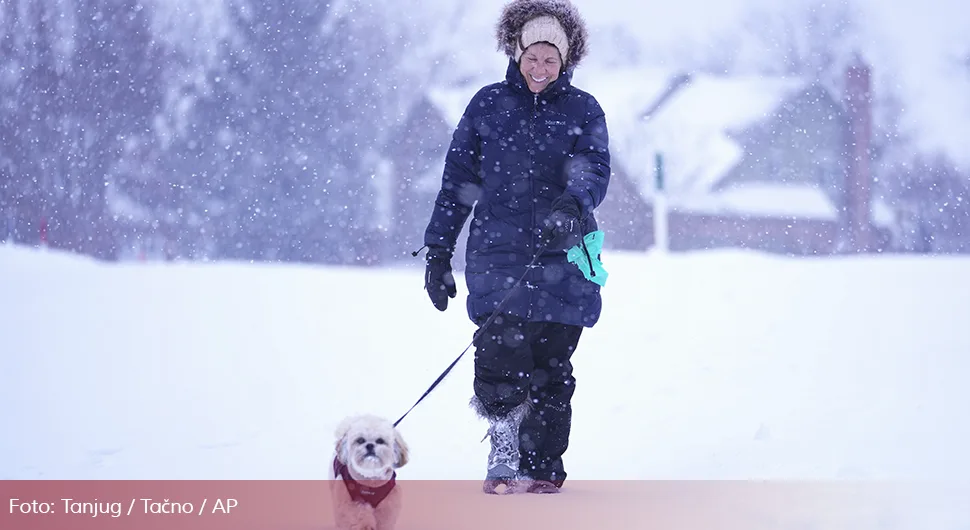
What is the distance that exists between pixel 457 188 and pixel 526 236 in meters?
0.40

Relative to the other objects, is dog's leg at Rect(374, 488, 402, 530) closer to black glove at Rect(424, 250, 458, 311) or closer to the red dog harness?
the red dog harness

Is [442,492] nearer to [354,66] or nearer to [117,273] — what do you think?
[117,273]

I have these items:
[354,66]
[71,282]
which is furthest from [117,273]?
[354,66]

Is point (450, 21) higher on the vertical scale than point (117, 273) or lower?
higher

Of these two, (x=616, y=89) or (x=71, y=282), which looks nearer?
(x=71, y=282)

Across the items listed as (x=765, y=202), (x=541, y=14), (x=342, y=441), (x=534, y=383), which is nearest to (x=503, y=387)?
(x=534, y=383)

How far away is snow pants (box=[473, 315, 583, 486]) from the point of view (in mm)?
4289

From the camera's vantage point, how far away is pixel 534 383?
4.43m

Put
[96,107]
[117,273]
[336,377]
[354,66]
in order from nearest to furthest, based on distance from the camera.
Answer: [336,377] → [117,273] → [96,107] → [354,66]

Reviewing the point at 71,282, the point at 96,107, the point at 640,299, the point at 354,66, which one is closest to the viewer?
the point at 640,299

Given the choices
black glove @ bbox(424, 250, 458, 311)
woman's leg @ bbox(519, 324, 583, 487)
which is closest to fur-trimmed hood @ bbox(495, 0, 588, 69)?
black glove @ bbox(424, 250, 458, 311)

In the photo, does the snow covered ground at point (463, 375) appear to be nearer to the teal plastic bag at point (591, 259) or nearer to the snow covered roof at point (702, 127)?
the teal plastic bag at point (591, 259)

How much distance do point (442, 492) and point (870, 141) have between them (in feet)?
121

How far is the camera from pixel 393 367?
810 centimetres
